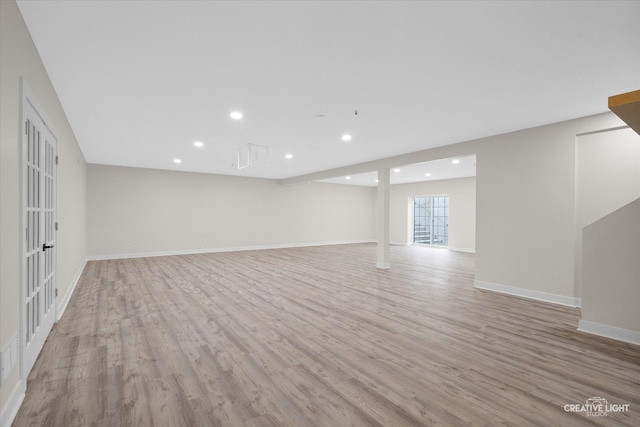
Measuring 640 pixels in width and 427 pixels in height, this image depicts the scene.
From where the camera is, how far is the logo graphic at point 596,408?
178 cm

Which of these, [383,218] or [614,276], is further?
[383,218]

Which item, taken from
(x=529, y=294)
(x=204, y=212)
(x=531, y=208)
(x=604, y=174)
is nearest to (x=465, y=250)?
(x=529, y=294)

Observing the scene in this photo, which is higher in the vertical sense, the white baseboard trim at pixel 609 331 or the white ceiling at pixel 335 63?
the white ceiling at pixel 335 63

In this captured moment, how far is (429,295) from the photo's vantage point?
4.42 meters

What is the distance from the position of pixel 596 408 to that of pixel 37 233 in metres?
4.64

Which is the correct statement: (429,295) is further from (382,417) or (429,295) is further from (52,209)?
(52,209)

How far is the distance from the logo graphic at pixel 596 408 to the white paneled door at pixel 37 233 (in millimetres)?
3752

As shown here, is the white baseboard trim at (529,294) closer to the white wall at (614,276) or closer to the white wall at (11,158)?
the white wall at (614,276)

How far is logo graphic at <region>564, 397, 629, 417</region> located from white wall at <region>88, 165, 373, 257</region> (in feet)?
31.0

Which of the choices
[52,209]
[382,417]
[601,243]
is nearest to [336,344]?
[382,417]

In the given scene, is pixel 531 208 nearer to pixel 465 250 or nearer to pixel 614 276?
pixel 614 276

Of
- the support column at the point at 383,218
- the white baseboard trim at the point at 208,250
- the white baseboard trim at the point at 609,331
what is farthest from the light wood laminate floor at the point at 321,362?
the white baseboard trim at the point at 208,250

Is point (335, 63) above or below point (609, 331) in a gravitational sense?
above

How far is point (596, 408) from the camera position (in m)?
1.82
